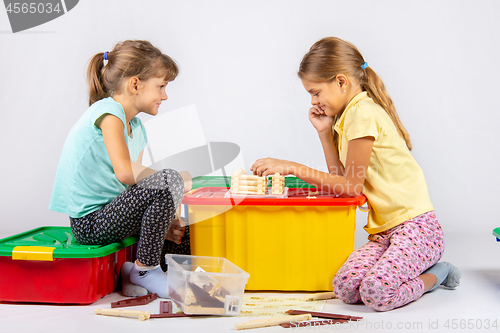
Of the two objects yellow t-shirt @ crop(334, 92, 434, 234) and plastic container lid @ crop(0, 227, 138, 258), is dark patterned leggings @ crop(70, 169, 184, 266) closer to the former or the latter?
plastic container lid @ crop(0, 227, 138, 258)

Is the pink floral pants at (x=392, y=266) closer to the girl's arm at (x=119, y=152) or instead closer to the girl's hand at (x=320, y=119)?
the girl's hand at (x=320, y=119)

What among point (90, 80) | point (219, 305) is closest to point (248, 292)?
point (219, 305)

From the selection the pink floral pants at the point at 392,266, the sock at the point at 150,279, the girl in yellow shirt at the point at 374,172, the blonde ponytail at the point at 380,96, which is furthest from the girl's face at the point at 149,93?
the pink floral pants at the point at 392,266

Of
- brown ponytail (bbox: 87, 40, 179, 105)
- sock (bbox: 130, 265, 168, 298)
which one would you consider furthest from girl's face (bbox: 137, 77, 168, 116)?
sock (bbox: 130, 265, 168, 298)

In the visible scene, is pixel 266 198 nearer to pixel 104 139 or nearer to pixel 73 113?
pixel 104 139

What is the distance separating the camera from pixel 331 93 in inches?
57.9

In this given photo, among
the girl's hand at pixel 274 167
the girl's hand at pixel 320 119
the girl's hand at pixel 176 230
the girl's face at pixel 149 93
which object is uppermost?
the girl's face at pixel 149 93

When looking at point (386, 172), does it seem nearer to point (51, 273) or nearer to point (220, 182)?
point (220, 182)

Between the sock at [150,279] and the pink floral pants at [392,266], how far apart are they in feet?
1.51

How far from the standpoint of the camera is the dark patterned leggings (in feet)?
4.27

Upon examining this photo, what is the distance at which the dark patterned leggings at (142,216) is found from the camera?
1301mm

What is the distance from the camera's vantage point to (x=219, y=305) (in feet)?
3.94

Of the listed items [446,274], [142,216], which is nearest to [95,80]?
[142,216]

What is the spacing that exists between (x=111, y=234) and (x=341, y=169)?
73 cm
